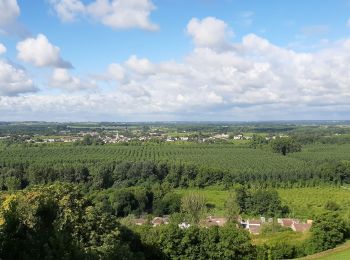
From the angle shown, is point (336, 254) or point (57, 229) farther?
point (336, 254)

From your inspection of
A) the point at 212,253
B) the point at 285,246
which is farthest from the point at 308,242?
the point at 212,253

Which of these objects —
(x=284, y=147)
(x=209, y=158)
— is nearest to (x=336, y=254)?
(x=209, y=158)

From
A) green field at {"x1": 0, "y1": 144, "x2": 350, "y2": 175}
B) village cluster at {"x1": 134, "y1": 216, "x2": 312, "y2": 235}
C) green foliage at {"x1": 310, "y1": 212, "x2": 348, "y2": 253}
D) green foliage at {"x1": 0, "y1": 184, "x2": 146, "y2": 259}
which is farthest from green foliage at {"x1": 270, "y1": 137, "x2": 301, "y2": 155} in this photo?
green foliage at {"x1": 0, "y1": 184, "x2": 146, "y2": 259}

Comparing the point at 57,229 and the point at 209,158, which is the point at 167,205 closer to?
the point at 57,229

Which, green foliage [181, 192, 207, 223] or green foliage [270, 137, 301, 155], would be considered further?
green foliage [270, 137, 301, 155]

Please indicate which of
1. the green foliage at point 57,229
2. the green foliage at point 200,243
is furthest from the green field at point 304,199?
the green foliage at point 57,229

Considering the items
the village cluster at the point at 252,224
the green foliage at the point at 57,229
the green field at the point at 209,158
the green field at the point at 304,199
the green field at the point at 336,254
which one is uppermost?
the green foliage at the point at 57,229

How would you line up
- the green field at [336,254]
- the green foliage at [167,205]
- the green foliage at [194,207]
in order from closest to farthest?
the green field at [336,254] → the green foliage at [194,207] → the green foliage at [167,205]

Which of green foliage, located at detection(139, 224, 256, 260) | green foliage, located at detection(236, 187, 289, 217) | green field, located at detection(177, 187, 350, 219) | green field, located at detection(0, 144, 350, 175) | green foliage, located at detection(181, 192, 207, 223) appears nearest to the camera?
green foliage, located at detection(139, 224, 256, 260)

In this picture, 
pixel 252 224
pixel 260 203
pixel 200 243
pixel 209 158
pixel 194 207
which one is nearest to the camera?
pixel 200 243

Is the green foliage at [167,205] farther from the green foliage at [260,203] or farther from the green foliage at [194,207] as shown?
the green foliage at [260,203]

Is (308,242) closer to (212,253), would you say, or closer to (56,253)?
A: (212,253)

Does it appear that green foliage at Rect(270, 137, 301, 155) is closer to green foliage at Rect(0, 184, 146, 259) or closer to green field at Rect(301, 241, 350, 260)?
green field at Rect(301, 241, 350, 260)
